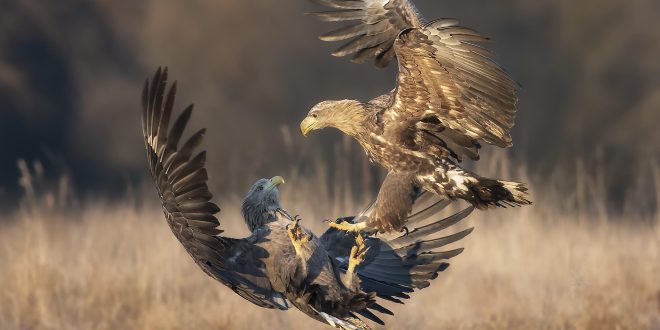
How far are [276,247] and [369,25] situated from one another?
1513mm

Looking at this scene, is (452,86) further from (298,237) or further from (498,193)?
(298,237)

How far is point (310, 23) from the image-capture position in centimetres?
1717

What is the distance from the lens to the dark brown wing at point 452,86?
7.14 m

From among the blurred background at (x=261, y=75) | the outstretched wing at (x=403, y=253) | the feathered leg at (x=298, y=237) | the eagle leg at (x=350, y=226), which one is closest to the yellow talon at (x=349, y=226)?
the eagle leg at (x=350, y=226)

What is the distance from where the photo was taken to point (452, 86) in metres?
7.38

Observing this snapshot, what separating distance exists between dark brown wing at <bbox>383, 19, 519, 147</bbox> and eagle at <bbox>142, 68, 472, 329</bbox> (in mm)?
532

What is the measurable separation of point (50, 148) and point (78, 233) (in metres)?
4.64

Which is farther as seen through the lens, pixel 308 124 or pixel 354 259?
pixel 308 124

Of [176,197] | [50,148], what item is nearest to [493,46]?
[50,148]

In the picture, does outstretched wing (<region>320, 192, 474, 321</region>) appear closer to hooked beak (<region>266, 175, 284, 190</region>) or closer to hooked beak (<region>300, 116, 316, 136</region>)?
hooked beak (<region>266, 175, 284, 190</region>)

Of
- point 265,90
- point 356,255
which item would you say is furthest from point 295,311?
point 265,90

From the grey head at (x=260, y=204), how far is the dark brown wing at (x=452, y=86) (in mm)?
757

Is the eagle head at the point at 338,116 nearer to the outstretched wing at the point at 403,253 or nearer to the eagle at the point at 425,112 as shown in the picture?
the eagle at the point at 425,112

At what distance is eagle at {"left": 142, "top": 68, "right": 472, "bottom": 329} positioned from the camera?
6.57 m
